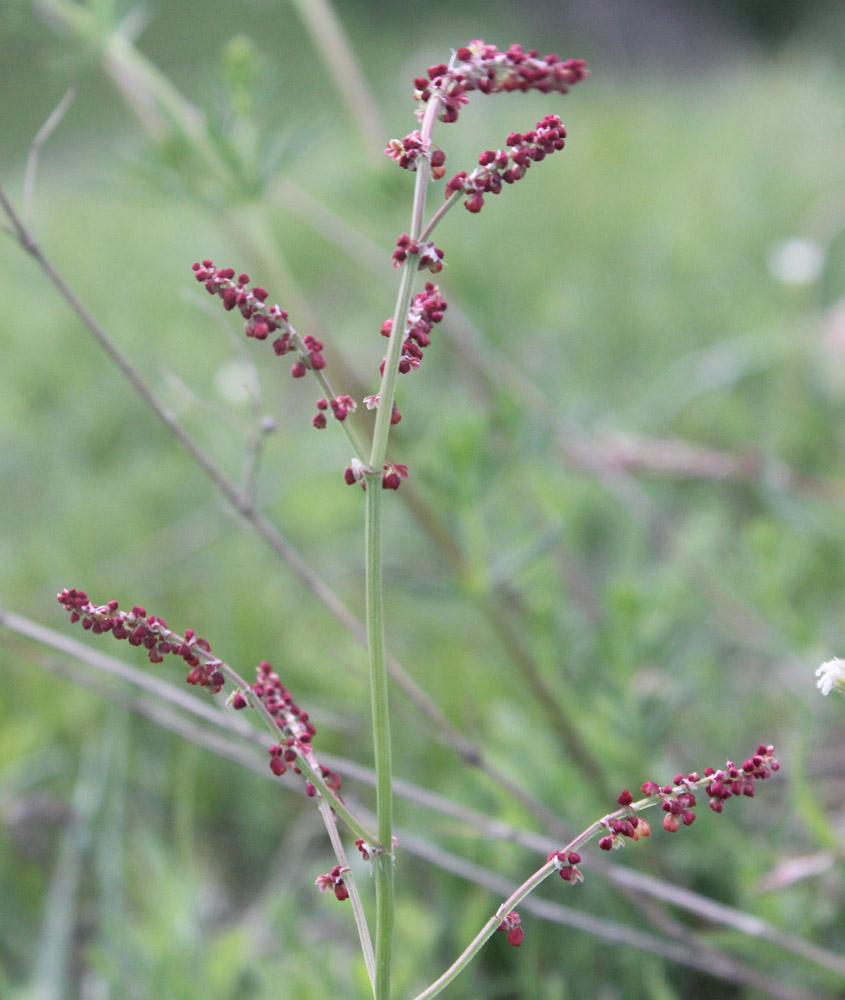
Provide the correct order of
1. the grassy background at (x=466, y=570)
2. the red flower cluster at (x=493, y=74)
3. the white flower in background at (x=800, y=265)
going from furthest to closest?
the white flower in background at (x=800, y=265) → the grassy background at (x=466, y=570) → the red flower cluster at (x=493, y=74)

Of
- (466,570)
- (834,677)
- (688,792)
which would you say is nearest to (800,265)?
(466,570)

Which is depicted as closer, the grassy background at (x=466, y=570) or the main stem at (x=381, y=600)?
the main stem at (x=381, y=600)

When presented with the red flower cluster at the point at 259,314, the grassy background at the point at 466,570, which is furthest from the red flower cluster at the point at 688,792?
the grassy background at the point at 466,570

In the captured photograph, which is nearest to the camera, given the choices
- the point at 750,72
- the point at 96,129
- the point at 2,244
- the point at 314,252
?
the point at 314,252

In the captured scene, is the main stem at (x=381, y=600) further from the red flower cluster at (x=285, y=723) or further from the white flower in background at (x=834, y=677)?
the white flower in background at (x=834, y=677)

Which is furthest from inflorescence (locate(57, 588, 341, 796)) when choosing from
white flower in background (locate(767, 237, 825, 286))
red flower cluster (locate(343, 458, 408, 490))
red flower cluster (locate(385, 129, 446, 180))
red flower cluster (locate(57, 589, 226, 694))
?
white flower in background (locate(767, 237, 825, 286))

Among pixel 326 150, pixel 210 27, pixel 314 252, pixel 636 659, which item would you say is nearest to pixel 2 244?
pixel 314 252

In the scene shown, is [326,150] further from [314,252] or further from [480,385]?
[480,385]
